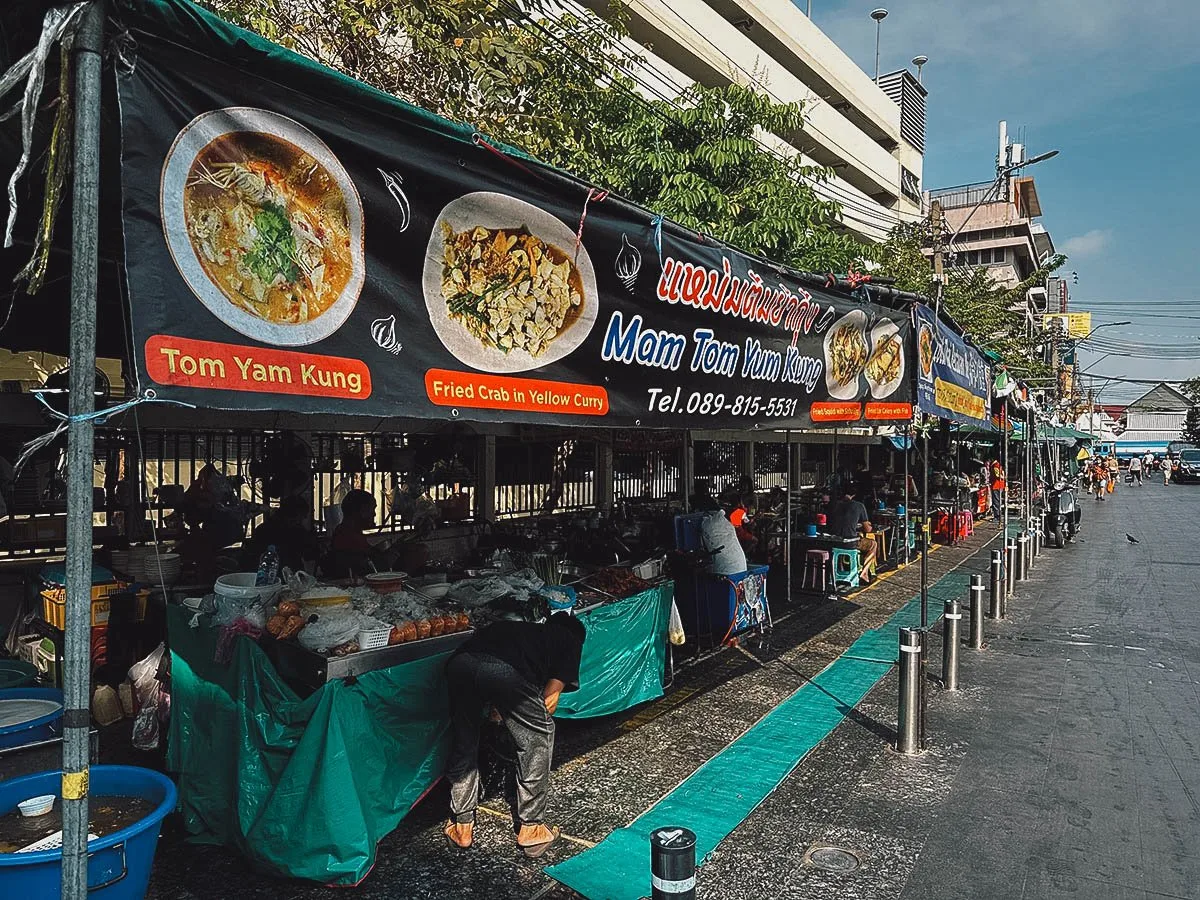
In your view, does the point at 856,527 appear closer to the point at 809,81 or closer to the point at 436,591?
the point at 436,591

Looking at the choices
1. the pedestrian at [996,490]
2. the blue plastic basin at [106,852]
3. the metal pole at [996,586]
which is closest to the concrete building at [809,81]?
the pedestrian at [996,490]

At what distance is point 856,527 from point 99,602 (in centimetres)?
1083

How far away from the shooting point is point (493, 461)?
13492 mm

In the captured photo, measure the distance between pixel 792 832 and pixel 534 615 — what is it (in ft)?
7.00

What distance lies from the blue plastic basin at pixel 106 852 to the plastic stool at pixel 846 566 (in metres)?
11.1

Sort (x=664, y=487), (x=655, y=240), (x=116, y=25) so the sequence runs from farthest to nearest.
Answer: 1. (x=664, y=487)
2. (x=655, y=240)
3. (x=116, y=25)

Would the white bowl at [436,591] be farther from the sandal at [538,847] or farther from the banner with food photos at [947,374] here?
the banner with food photos at [947,374]

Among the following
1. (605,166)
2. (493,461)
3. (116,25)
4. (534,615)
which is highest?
(605,166)

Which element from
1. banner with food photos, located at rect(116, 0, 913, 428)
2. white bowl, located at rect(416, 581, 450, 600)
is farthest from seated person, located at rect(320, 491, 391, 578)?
banner with food photos, located at rect(116, 0, 913, 428)

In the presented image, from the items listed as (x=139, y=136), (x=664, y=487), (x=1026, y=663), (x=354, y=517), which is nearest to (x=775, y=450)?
(x=664, y=487)

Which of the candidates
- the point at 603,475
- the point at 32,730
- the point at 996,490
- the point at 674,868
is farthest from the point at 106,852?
the point at 996,490

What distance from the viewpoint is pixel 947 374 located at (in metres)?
9.02

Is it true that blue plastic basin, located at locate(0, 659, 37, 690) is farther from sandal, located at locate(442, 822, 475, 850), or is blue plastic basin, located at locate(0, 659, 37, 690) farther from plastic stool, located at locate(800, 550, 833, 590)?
plastic stool, located at locate(800, 550, 833, 590)

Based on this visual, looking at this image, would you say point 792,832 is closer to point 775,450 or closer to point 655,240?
point 655,240
